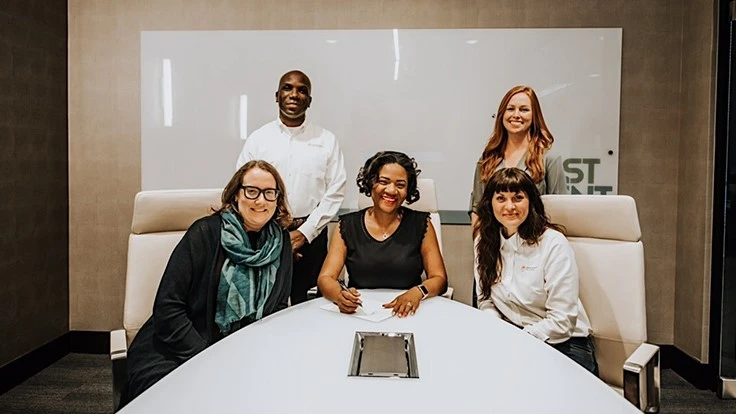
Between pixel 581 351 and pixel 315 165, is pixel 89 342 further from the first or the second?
pixel 581 351

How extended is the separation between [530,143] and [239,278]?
1561 millimetres

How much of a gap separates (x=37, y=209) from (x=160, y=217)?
1.79 metres

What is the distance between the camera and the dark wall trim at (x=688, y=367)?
3.80 meters

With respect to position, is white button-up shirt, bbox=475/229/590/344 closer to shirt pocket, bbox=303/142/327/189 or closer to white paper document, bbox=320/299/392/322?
white paper document, bbox=320/299/392/322

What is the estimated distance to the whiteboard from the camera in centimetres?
418

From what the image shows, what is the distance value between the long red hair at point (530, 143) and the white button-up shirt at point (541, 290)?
1.85ft

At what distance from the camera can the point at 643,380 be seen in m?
2.08

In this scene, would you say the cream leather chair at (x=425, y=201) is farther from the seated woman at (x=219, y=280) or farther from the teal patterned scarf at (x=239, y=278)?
the teal patterned scarf at (x=239, y=278)

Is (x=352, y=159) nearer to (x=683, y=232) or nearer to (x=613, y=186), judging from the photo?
(x=613, y=186)

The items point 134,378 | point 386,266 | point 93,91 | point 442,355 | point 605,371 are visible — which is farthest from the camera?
point 93,91

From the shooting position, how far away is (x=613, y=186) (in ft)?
13.7

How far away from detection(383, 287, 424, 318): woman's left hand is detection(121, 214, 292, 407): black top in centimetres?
48

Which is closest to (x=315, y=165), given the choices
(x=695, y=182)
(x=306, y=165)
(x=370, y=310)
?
(x=306, y=165)

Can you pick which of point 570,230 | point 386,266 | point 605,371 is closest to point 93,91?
point 386,266
